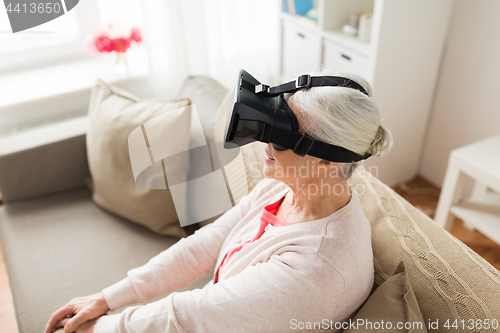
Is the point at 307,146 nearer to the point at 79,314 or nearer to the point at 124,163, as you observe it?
the point at 79,314

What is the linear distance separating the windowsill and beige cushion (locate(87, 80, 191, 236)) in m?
0.65

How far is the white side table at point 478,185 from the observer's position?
1.63 meters

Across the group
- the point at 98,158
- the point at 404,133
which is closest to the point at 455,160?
the point at 404,133

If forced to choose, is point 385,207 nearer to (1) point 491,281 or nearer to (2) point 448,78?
(1) point 491,281

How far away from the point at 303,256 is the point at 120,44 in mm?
1601

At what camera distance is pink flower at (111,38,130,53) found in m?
1.99

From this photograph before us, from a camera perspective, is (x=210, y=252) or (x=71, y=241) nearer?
(x=210, y=252)

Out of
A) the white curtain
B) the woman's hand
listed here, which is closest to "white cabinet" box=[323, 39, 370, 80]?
the white curtain

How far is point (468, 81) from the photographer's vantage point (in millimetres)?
2029

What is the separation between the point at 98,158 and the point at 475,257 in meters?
1.29

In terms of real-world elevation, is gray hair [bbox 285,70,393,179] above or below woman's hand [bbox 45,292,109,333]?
above

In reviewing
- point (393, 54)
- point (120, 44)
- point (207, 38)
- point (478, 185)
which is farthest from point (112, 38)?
point (478, 185)

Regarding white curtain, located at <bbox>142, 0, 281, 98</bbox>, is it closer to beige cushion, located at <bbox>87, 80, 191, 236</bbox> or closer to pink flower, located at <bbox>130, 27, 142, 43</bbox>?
pink flower, located at <bbox>130, 27, 142, 43</bbox>

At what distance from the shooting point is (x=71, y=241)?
4.95 feet
